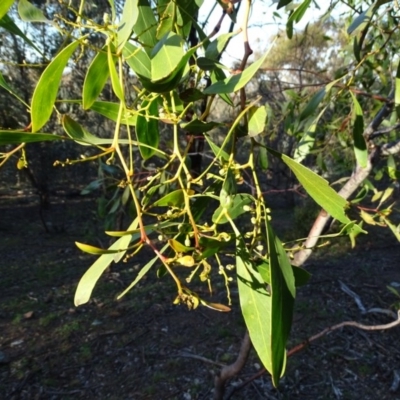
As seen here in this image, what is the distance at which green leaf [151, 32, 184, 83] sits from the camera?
1.00ft

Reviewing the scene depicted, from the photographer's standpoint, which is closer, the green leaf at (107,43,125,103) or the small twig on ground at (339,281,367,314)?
the green leaf at (107,43,125,103)

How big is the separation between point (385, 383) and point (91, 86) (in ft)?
6.46

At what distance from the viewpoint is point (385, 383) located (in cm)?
189

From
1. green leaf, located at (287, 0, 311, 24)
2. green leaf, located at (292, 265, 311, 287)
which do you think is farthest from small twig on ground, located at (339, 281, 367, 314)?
green leaf, located at (292, 265, 311, 287)

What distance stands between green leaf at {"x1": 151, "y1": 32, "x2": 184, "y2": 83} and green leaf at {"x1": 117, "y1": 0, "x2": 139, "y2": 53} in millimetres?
30

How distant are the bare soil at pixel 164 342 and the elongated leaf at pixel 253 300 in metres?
1.02

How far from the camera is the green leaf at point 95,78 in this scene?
1.00 feet

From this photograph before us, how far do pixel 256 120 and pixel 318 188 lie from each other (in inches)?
2.9

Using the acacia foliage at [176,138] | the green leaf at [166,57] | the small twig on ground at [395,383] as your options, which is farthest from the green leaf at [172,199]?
the small twig on ground at [395,383]

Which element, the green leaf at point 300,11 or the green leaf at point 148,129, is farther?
the green leaf at point 300,11

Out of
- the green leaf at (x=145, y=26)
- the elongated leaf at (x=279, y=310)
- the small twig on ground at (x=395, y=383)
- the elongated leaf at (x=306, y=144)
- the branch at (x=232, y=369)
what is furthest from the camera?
the small twig on ground at (x=395, y=383)

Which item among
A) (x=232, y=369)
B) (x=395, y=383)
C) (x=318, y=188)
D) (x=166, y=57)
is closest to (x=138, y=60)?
(x=166, y=57)

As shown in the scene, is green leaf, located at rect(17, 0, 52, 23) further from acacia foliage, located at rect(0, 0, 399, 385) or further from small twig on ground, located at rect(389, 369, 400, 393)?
small twig on ground, located at rect(389, 369, 400, 393)

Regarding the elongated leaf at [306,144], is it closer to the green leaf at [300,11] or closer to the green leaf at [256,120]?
the green leaf at [300,11]
